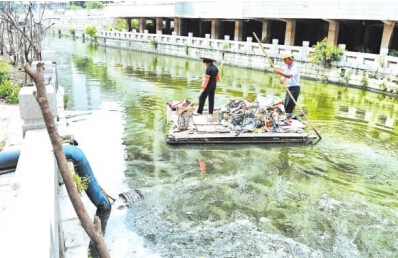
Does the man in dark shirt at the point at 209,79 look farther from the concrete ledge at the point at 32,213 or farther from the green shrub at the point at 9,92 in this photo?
the concrete ledge at the point at 32,213

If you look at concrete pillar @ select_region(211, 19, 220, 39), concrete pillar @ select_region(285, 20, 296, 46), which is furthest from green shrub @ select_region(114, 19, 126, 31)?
concrete pillar @ select_region(285, 20, 296, 46)

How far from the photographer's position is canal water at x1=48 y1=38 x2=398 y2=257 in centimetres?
437

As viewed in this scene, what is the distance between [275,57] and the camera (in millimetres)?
18797

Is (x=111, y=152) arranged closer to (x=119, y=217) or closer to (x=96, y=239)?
(x=119, y=217)

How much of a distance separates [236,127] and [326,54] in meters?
10.0

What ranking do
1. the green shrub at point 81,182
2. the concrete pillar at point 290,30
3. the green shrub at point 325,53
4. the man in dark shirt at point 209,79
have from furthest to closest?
1. the concrete pillar at point 290,30
2. the green shrub at point 325,53
3. the man in dark shirt at point 209,79
4. the green shrub at point 81,182

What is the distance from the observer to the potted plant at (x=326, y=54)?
15793 millimetres

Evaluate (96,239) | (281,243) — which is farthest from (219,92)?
(96,239)

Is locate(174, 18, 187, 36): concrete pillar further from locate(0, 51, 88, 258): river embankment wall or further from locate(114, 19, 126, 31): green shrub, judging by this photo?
locate(0, 51, 88, 258): river embankment wall

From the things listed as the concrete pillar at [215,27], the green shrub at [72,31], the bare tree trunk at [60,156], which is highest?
the concrete pillar at [215,27]

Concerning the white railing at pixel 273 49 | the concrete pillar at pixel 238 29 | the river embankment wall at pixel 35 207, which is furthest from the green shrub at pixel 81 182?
the concrete pillar at pixel 238 29

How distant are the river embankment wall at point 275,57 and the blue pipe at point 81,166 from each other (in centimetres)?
559

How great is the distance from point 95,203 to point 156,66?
1729cm

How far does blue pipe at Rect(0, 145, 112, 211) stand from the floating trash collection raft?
9.25 feet
